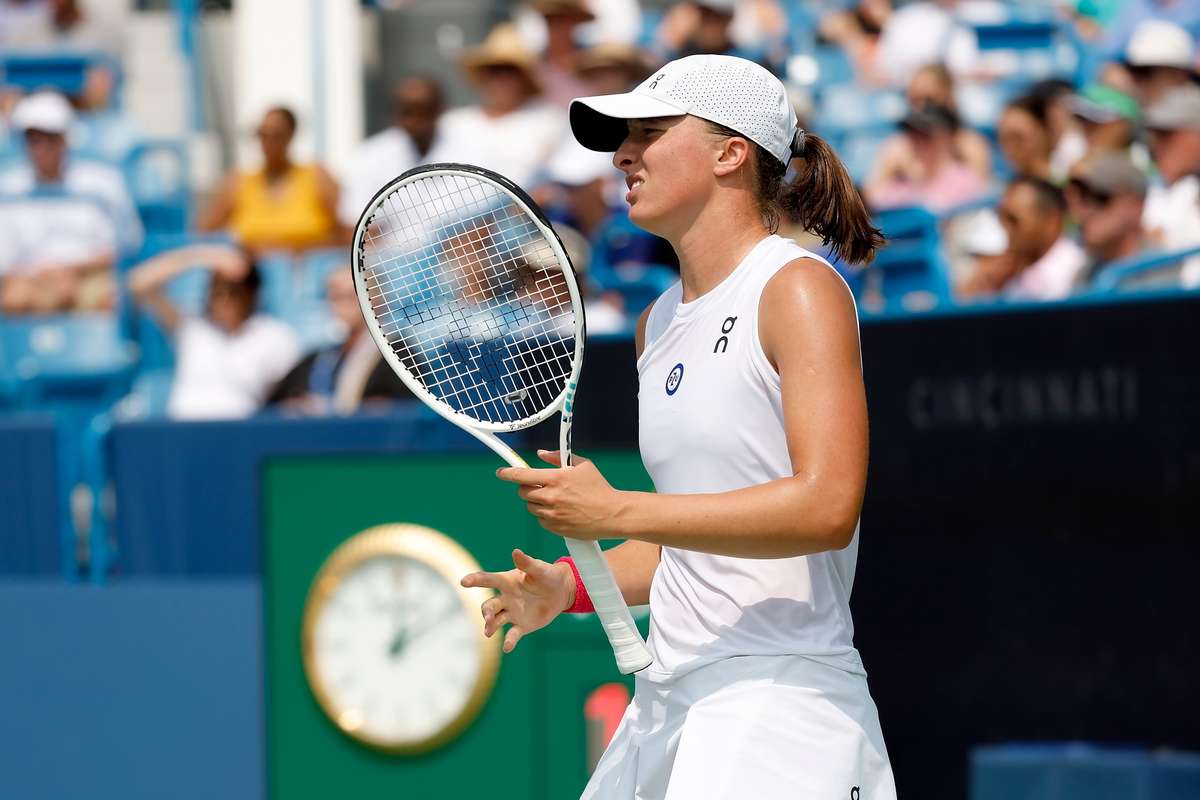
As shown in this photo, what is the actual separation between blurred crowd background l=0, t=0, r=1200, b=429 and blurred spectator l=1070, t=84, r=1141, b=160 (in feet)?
0.07

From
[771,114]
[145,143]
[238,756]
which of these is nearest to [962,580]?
[771,114]

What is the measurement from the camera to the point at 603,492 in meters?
2.22

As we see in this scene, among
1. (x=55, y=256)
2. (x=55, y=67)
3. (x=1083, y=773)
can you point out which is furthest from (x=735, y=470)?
(x=55, y=67)

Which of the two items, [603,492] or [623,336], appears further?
[623,336]

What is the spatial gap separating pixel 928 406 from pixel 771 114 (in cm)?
187

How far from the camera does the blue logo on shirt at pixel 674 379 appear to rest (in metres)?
2.43

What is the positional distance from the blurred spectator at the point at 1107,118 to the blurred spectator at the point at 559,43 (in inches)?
92.1

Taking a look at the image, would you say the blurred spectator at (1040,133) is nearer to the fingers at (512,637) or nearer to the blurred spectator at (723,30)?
the blurred spectator at (723,30)

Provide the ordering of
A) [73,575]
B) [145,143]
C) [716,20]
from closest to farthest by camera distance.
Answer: [73,575] < [716,20] < [145,143]

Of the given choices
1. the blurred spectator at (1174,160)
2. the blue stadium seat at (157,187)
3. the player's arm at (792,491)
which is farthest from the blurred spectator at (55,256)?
the player's arm at (792,491)

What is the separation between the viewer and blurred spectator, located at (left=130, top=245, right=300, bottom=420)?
22.1 feet

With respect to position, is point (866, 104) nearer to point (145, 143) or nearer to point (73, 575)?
point (145, 143)

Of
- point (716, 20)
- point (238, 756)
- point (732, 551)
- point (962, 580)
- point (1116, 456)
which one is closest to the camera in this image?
point (732, 551)

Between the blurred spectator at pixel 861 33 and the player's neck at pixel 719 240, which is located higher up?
the blurred spectator at pixel 861 33
